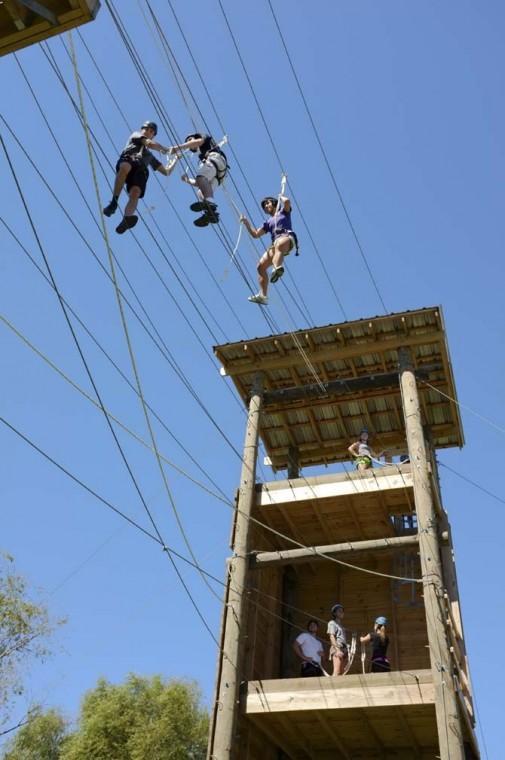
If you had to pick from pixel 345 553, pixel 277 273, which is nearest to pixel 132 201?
pixel 277 273

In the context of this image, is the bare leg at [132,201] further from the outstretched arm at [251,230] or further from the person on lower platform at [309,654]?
the person on lower platform at [309,654]

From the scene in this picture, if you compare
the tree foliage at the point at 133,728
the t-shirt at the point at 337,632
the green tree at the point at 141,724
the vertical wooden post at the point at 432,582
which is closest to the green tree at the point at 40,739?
the tree foliage at the point at 133,728

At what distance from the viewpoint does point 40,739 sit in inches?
1058

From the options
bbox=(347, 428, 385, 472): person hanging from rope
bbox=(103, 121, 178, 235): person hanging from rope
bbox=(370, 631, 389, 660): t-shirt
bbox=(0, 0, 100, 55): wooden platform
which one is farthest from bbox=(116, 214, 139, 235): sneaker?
bbox=(370, 631, 389, 660): t-shirt

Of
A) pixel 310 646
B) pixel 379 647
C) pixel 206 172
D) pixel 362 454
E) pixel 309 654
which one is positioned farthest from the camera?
pixel 362 454

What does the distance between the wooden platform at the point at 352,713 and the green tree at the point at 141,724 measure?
1401 centimetres

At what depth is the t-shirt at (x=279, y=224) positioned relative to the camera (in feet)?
35.0

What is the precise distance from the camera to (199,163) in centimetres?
915

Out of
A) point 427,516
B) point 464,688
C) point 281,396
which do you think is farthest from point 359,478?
point 464,688

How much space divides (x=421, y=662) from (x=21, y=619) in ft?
43.3

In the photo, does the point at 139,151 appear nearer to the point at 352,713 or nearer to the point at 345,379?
the point at 345,379

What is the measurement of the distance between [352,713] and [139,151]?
829 cm

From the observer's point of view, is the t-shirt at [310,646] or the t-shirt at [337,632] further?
the t-shirt at [310,646]

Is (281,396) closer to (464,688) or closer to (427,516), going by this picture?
(427,516)
